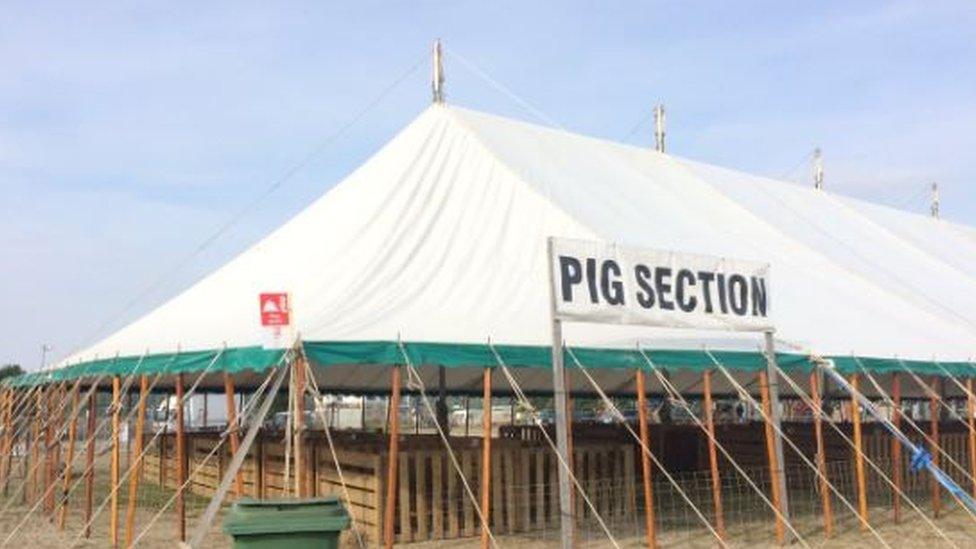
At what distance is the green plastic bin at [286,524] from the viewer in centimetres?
650

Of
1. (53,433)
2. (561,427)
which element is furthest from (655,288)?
(53,433)

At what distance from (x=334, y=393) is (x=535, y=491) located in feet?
23.2

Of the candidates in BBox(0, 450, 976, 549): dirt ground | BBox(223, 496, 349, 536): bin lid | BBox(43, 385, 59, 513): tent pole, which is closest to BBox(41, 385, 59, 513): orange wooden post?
BBox(43, 385, 59, 513): tent pole

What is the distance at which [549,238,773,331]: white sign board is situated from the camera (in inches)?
311

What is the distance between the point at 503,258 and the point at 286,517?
202 inches

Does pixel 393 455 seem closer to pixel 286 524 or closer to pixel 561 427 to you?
pixel 561 427

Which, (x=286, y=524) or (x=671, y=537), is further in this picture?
(x=671, y=537)

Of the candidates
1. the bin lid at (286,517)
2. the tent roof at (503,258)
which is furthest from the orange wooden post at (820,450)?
the bin lid at (286,517)

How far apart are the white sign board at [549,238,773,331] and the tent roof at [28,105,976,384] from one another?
1.25 m

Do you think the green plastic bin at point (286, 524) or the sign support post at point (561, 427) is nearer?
the green plastic bin at point (286, 524)

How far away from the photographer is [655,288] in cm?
856

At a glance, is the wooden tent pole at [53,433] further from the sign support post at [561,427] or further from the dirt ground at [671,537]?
the sign support post at [561,427]

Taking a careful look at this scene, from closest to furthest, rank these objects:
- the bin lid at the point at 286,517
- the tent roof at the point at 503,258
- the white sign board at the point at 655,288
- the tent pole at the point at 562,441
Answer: the bin lid at the point at 286,517 < the tent pole at the point at 562,441 < the white sign board at the point at 655,288 < the tent roof at the point at 503,258

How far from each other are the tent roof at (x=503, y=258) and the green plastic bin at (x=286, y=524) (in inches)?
95.2
